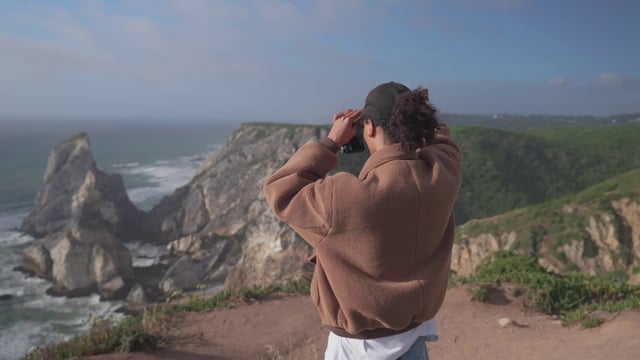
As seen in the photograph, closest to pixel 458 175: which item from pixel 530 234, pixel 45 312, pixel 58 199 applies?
pixel 530 234

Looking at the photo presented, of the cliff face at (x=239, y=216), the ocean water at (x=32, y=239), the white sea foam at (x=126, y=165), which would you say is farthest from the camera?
the white sea foam at (x=126, y=165)

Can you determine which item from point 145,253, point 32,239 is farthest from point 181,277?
point 32,239

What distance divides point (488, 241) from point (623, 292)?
48.4ft

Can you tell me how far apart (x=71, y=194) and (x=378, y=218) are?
171 ft

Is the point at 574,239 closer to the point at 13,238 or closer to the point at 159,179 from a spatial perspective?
the point at 13,238

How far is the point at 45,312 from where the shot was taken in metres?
28.6

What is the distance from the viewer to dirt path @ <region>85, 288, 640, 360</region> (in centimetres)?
601

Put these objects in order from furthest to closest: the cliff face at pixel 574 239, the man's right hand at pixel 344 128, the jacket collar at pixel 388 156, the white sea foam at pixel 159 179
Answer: the white sea foam at pixel 159 179, the cliff face at pixel 574 239, the man's right hand at pixel 344 128, the jacket collar at pixel 388 156

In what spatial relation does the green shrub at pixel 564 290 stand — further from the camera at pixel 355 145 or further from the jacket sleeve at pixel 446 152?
the camera at pixel 355 145

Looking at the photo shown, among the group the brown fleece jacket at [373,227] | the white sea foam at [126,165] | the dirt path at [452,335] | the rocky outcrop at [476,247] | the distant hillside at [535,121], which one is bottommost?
the white sea foam at [126,165]

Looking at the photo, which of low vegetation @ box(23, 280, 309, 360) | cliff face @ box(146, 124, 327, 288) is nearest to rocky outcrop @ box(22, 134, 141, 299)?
cliff face @ box(146, 124, 327, 288)

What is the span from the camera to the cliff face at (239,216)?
115 feet

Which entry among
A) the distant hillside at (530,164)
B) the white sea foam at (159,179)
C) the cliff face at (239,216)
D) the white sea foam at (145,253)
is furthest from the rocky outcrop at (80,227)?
the distant hillside at (530,164)

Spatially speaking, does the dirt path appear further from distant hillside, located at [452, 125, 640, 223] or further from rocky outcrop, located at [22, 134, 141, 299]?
distant hillside, located at [452, 125, 640, 223]
